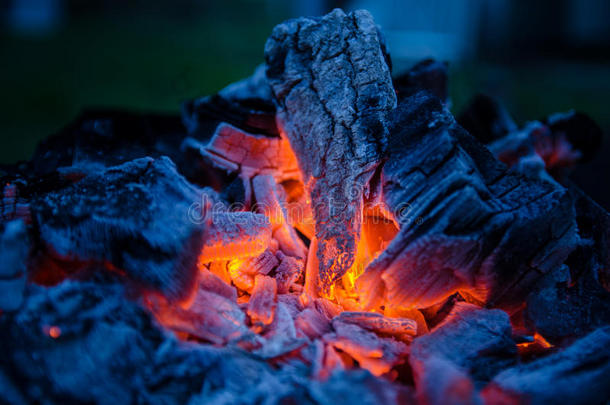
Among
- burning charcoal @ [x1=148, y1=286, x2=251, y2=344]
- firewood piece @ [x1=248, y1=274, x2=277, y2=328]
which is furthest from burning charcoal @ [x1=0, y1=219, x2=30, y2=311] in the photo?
firewood piece @ [x1=248, y1=274, x2=277, y2=328]

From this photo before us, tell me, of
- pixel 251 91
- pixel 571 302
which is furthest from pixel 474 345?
pixel 251 91

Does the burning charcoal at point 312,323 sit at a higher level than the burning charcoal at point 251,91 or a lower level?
lower

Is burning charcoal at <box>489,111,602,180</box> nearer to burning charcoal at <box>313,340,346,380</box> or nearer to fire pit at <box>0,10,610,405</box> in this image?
fire pit at <box>0,10,610,405</box>

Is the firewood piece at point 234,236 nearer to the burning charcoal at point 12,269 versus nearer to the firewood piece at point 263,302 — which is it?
the firewood piece at point 263,302

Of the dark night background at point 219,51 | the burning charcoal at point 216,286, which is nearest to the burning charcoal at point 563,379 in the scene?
the burning charcoal at point 216,286

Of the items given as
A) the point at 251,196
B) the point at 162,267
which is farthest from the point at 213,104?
the point at 162,267

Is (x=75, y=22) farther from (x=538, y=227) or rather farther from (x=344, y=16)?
(x=538, y=227)

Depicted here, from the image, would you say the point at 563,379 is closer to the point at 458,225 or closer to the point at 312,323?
the point at 458,225
